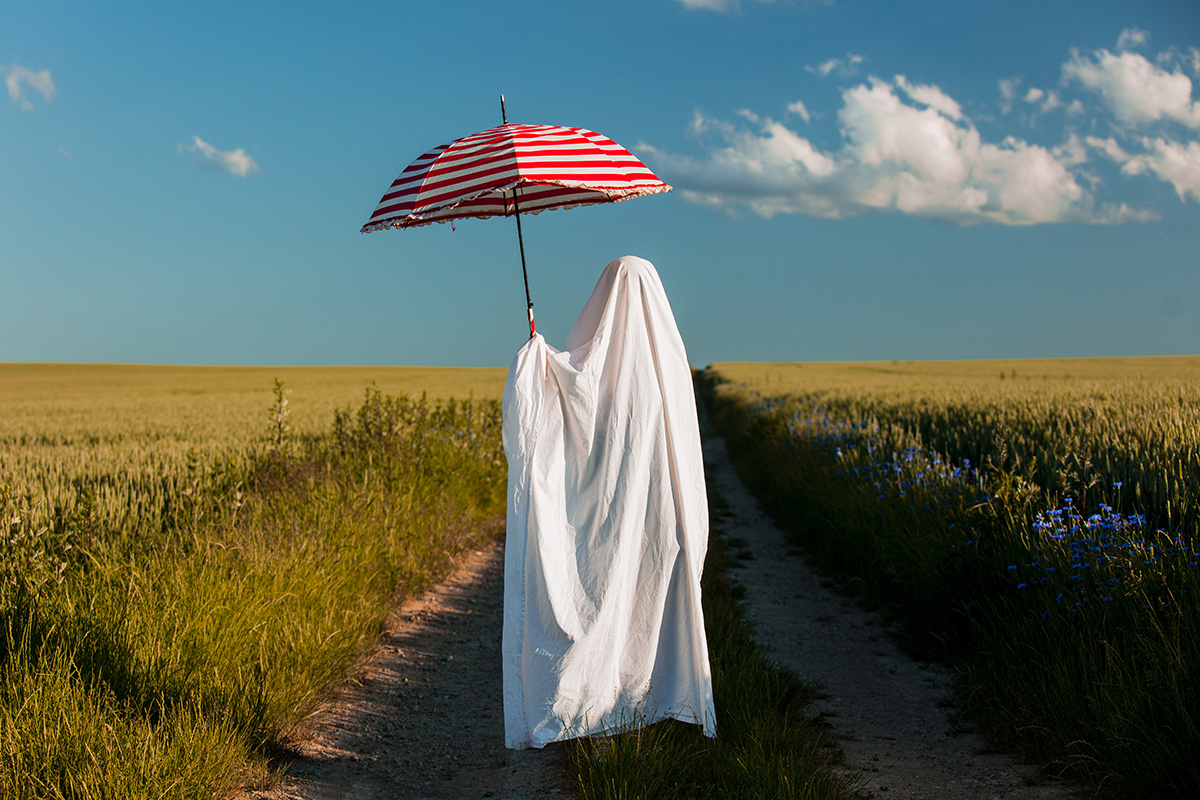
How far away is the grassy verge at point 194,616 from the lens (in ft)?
10.2

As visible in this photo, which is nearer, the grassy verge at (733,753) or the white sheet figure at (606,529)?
the grassy verge at (733,753)

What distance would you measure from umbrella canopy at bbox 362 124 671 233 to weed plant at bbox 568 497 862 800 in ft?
8.55

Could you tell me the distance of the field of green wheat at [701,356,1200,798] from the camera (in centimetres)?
328

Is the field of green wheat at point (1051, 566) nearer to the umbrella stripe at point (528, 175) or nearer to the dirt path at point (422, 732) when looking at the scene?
the dirt path at point (422, 732)

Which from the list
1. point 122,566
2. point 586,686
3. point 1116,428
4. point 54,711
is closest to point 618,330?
point 586,686

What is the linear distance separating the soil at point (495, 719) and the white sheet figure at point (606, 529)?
20.4 inches

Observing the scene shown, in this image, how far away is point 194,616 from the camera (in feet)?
13.5

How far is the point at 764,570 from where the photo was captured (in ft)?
26.2

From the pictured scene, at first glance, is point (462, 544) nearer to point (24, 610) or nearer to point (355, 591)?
point (355, 591)

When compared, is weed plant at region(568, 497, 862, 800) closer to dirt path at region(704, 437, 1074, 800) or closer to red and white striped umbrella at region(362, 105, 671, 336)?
dirt path at region(704, 437, 1074, 800)

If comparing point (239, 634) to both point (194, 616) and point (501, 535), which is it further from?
point (501, 535)

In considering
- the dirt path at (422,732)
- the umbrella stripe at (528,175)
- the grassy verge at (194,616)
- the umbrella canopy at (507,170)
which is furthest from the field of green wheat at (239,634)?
the umbrella stripe at (528,175)

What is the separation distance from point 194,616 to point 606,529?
2.37 m

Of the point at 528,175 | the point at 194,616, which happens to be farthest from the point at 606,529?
the point at 194,616
